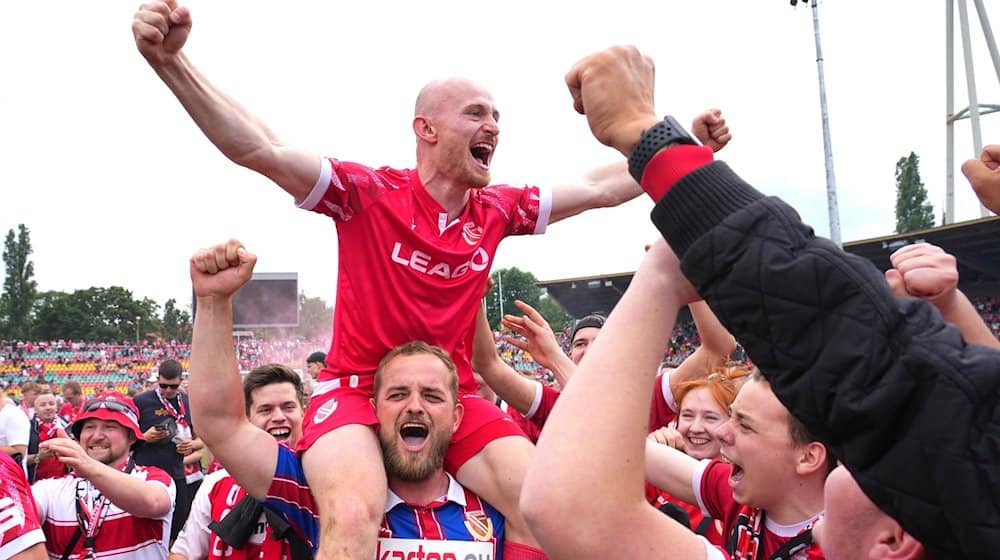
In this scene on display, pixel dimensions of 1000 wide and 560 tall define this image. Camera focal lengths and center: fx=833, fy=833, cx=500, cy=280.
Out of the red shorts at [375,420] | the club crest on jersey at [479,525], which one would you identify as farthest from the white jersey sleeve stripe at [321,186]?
the club crest on jersey at [479,525]

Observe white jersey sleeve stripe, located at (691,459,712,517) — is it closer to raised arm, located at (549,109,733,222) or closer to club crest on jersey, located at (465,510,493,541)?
club crest on jersey, located at (465,510,493,541)

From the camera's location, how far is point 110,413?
5.62 m

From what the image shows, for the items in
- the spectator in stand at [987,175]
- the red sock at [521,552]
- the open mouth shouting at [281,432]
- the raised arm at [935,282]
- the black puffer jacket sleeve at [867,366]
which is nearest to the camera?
the black puffer jacket sleeve at [867,366]

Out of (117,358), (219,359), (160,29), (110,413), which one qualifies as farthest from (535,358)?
(117,358)

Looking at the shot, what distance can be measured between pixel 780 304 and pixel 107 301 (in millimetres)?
97719

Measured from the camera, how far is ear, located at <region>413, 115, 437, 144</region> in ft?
12.6

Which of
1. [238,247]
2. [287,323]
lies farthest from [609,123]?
[287,323]

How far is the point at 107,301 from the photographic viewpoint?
89.1 metres

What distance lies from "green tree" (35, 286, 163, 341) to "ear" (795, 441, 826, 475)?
300 feet

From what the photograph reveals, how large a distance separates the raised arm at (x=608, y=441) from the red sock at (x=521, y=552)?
6.88 feet

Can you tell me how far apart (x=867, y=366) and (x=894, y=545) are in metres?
0.33

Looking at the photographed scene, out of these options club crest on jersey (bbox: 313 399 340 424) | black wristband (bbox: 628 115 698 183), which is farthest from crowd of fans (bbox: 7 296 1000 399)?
black wristband (bbox: 628 115 698 183)

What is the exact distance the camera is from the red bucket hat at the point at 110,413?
5595 millimetres

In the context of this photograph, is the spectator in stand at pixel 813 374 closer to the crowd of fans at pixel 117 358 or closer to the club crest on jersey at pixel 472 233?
the club crest on jersey at pixel 472 233
